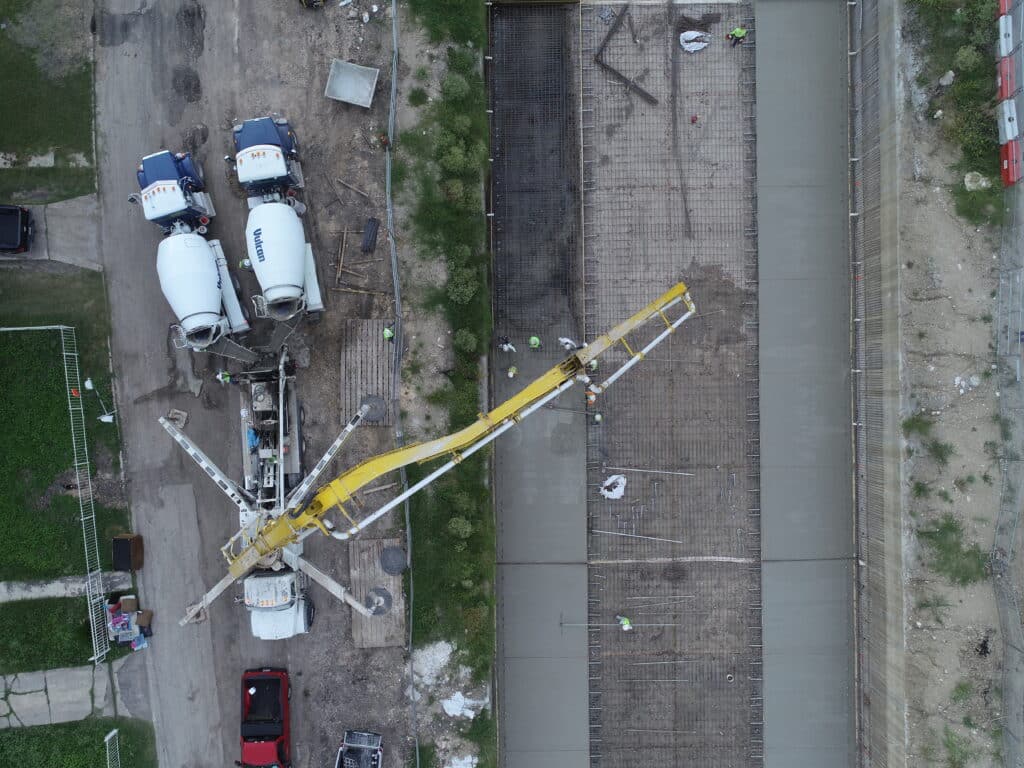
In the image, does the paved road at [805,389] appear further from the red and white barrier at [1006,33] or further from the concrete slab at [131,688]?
the concrete slab at [131,688]

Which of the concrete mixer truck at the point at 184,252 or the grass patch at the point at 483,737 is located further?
the grass patch at the point at 483,737

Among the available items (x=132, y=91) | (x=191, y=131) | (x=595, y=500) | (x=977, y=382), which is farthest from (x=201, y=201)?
(x=977, y=382)

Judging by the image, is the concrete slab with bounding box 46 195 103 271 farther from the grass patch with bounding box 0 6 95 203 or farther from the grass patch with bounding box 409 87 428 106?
the grass patch with bounding box 409 87 428 106

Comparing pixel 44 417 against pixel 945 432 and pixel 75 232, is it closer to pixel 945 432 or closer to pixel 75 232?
pixel 75 232

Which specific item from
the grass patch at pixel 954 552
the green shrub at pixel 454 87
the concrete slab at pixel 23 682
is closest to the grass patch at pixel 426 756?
the concrete slab at pixel 23 682

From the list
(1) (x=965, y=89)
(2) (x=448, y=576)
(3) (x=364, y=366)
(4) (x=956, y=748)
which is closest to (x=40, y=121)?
(3) (x=364, y=366)
